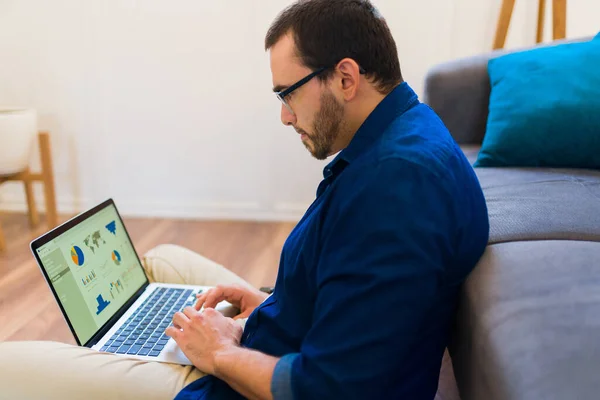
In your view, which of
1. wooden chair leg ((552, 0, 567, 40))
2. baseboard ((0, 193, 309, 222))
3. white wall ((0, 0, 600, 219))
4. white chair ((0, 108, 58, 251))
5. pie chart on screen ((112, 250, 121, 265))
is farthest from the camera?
baseboard ((0, 193, 309, 222))

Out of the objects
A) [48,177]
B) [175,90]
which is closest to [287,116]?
[175,90]

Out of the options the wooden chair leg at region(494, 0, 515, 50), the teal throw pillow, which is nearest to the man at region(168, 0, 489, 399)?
the teal throw pillow

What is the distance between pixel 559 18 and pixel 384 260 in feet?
6.88

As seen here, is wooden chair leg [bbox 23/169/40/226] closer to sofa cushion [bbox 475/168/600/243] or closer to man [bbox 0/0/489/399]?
man [bbox 0/0/489/399]

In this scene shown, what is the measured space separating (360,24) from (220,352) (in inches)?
22.4

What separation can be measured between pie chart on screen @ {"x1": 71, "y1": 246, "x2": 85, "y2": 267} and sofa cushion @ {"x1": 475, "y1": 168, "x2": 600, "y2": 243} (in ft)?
2.75

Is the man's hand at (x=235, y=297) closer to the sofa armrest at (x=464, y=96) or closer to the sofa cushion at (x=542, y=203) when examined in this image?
the sofa cushion at (x=542, y=203)

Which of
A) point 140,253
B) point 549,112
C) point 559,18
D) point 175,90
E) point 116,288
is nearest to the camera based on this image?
point 116,288

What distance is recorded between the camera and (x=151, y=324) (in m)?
1.18

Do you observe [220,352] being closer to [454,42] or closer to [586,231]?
[586,231]

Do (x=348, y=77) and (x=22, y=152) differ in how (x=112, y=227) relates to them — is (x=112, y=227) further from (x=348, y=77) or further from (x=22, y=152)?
(x=22, y=152)

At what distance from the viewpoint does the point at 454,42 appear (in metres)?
2.58

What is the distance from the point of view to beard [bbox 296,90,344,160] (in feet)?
2.80

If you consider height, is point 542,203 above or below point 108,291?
above
